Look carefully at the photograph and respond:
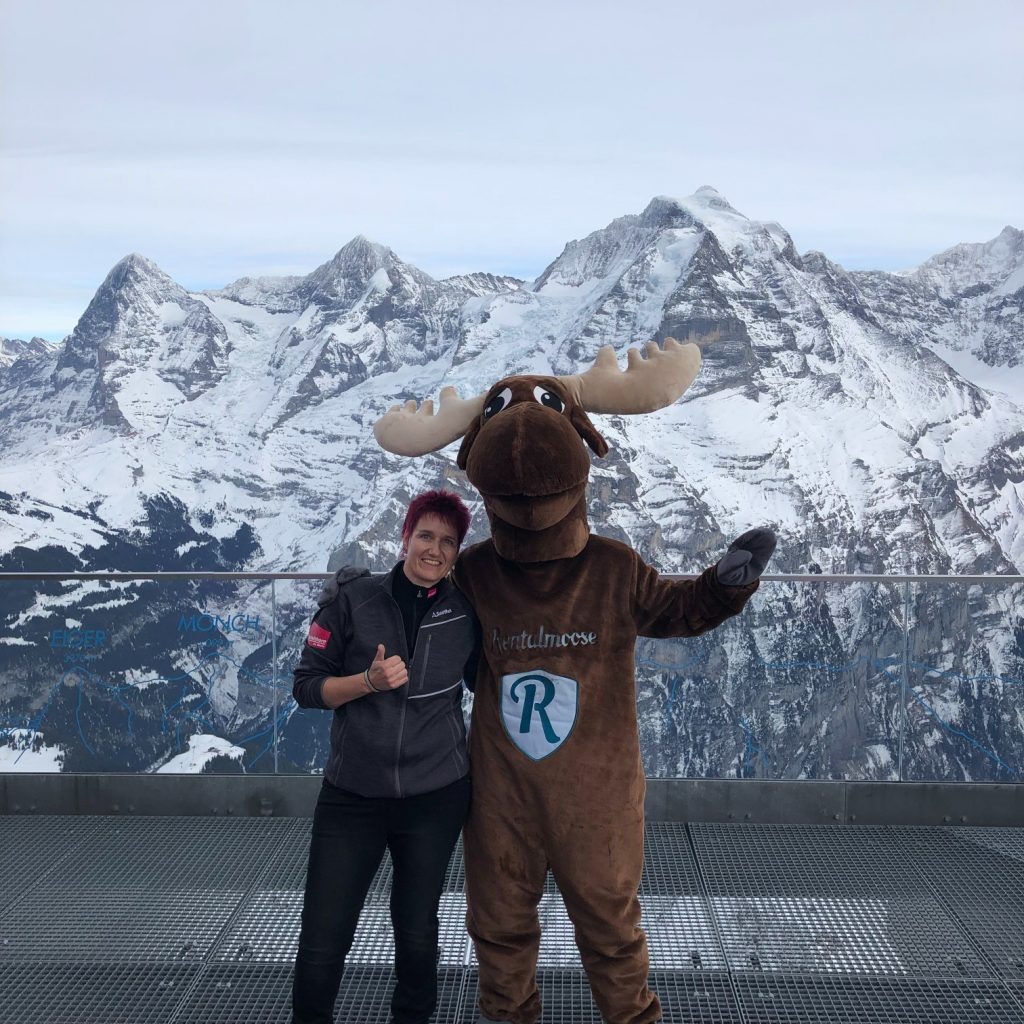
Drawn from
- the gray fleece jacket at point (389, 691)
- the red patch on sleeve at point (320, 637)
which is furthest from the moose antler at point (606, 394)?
the red patch on sleeve at point (320, 637)

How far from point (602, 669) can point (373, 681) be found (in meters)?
0.46

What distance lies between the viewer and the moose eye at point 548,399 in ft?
7.11

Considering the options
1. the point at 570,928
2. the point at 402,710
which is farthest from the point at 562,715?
the point at 570,928

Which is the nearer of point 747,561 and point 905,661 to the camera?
point 747,561

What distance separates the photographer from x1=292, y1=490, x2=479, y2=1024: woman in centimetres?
209

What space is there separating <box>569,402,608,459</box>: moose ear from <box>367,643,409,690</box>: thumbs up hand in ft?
1.94

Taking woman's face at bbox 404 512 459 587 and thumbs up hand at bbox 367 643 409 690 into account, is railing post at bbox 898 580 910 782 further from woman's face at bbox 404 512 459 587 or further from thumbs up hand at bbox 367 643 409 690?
thumbs up hand at bbox 367 643 409 690

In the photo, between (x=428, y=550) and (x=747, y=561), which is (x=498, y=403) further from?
(x=747, y=561)

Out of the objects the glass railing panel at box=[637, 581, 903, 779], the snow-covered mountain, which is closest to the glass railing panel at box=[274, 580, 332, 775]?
the glass railing panel at box=[637, 581, 903, 779]

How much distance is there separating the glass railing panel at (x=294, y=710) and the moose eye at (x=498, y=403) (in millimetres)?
1676

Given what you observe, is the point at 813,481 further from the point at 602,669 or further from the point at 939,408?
the point at 602,669

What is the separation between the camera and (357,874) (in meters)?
2.10

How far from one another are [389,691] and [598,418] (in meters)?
135

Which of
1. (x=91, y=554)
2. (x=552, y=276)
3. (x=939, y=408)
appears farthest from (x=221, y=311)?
(x=939, y=408)
